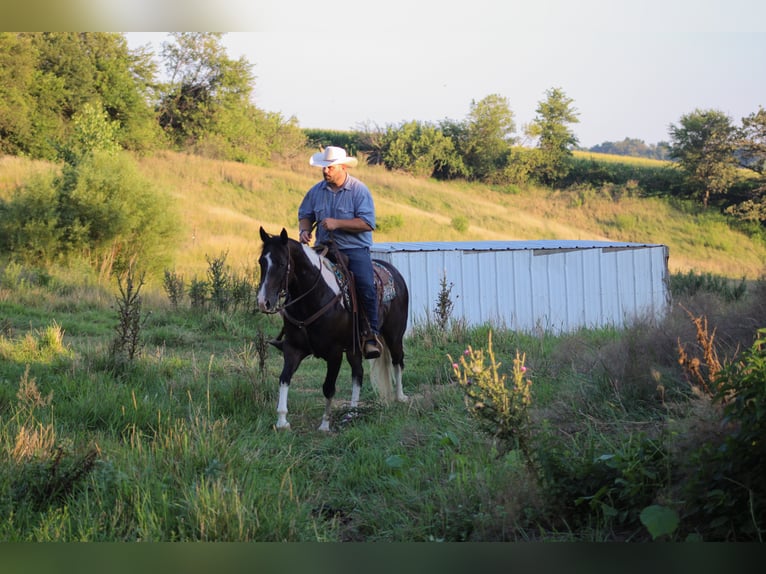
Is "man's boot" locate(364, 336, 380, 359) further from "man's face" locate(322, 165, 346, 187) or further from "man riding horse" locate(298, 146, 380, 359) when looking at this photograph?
"man's face" locate(322, 165, 346, 187)

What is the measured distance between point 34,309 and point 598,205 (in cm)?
4169

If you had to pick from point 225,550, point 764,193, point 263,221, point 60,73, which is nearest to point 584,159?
point 764,193

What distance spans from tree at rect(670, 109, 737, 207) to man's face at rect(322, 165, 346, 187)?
140 ft

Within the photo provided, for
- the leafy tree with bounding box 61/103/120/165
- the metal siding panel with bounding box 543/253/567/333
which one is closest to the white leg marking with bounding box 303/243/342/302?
the metal siding panel with bounding box 543/253/567/333

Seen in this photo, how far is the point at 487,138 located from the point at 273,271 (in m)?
49.5

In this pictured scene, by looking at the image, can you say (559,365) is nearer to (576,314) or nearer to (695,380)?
(695,380)

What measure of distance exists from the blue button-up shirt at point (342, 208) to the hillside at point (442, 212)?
21.5 metres

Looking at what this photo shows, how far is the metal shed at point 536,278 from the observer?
653 inches

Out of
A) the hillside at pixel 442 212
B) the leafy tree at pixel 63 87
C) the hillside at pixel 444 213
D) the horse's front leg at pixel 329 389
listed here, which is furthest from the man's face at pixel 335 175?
the leafy tree at pixel 63 87

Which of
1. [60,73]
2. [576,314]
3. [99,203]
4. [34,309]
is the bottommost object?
[576,314]

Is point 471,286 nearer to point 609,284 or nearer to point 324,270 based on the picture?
point 609,284

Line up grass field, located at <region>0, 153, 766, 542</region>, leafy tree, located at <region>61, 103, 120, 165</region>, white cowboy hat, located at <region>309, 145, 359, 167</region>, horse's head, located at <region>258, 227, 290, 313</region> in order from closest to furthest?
grass field, located at <region>0, 153, 766, 542</region>, horse's head, located at <region>258, 227, 290, 313</region>, white cowboy hat, located at <region>309, 145, 359, 167</region>, leafy tree, located at <region>61, 103, 120, 165</region>

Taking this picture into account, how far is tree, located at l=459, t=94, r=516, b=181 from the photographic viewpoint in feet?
179

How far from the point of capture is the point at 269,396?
809 cm
